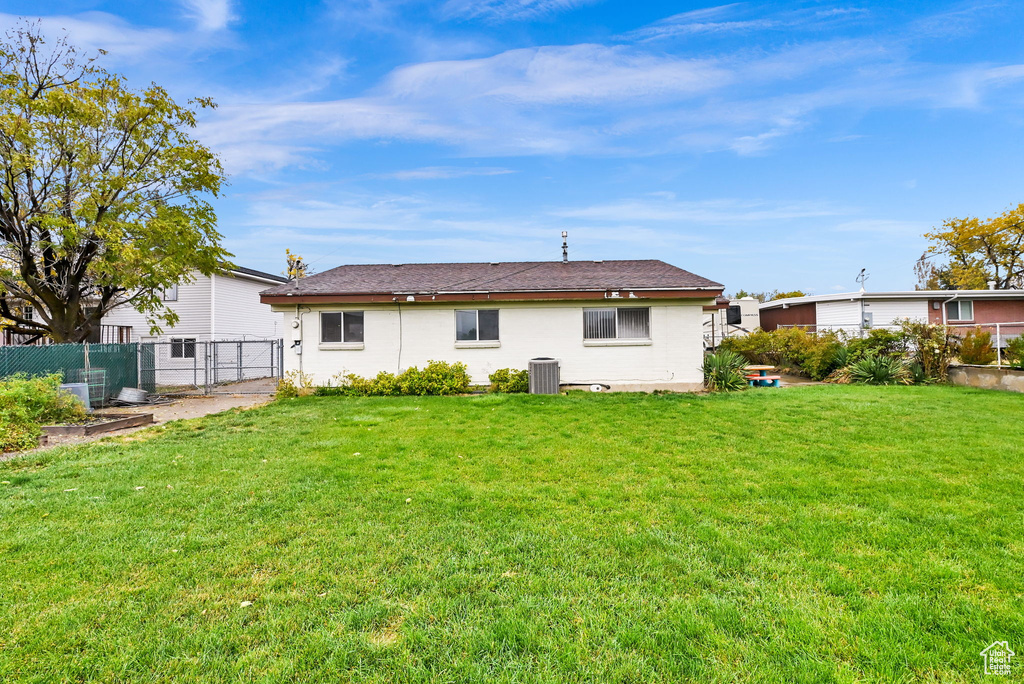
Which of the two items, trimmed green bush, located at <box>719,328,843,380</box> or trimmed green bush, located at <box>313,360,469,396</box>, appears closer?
trimmed green bush, located at <box>313,360,469,396</box>

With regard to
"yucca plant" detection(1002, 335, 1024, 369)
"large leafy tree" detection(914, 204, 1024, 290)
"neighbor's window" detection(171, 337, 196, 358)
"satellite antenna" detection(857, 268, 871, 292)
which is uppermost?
"large leafy tree" detection(914, 204, 1024, 290)

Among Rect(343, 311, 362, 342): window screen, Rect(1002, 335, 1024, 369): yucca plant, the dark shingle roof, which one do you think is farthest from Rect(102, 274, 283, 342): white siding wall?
Rect(1002, 335, 1024, 369): yucca plant

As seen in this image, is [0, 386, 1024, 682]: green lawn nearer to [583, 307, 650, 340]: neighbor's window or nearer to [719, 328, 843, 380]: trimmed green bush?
[583, 307, 650, 340]: neighbor's window

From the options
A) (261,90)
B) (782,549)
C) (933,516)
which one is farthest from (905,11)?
(261,90)

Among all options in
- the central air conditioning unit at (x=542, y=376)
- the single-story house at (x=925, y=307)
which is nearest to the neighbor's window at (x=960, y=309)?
the single-story house at (x=925, y=307)

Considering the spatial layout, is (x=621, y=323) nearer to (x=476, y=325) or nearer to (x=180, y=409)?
(x=476, y=325)

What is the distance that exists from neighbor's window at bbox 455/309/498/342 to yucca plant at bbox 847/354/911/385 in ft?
36.2

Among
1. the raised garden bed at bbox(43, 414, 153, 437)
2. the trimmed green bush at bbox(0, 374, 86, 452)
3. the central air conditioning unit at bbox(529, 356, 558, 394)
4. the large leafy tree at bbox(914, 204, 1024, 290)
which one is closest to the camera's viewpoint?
the trimmed green bush at bbox(0, 374, 86, 452)

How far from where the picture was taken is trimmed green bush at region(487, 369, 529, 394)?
42.8 ft

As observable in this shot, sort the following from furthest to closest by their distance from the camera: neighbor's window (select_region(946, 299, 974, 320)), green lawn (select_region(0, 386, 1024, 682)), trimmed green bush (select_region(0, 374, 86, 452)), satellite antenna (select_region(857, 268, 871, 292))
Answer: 1. satellite antenna (select_region(857, 268, 871, 292))
2. neighbor's window (select_region(946, 299, 974, 320))
3. trimmed green bush (select_region(0, 374, 86, 452))
4. green lawn (select_region(0, 386, 1024, 682))

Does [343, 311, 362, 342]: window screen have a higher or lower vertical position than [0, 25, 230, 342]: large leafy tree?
lower

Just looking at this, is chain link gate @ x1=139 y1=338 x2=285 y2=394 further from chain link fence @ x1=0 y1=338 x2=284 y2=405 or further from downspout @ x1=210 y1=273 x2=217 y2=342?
downspout @ x1=210 y1=273 x2=217 y2=342

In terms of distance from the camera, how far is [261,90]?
1422cm

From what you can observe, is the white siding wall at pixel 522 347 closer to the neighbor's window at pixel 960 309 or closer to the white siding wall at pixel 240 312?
→ the white siding wall at pixel 240 312
